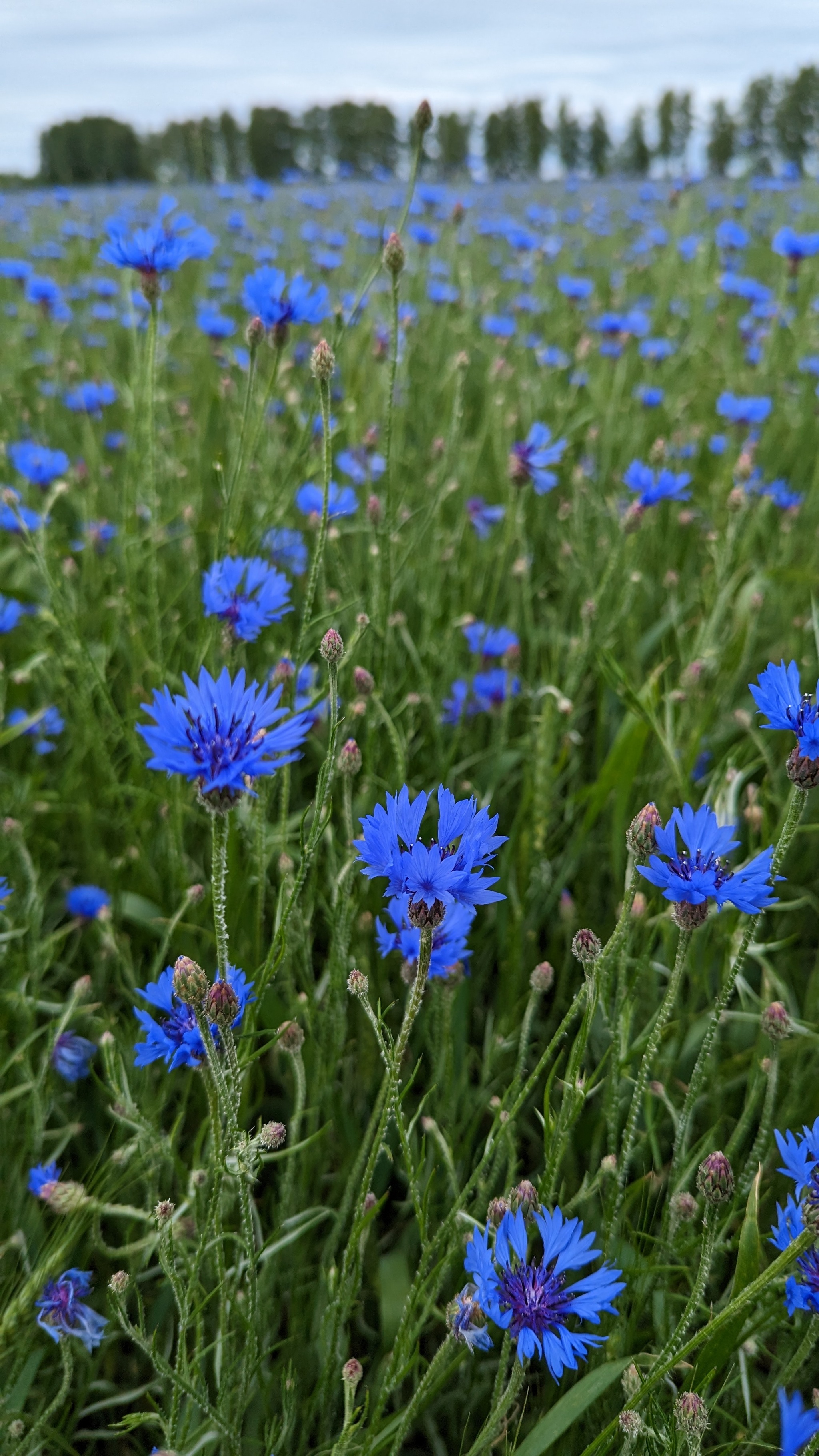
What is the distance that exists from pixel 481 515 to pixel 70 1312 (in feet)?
5.65

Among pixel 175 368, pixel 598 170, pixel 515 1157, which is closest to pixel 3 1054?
pixel 515 1157

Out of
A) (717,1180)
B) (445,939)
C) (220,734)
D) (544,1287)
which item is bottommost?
(544,1287)

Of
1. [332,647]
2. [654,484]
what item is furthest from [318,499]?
[332,647]

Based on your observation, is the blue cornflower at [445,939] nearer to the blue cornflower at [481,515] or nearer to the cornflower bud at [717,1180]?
the cornflower bud at [717,1180]

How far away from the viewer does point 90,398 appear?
2615 millimetres

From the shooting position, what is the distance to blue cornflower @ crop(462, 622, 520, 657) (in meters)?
1.76

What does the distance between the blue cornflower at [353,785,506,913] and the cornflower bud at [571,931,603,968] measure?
12 cm

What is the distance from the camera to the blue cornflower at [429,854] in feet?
2.23

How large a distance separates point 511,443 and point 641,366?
133 centimetres

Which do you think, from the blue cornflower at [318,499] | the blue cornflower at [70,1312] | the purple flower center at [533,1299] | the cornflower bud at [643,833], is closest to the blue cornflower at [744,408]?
the blue cornflower at [318,499]

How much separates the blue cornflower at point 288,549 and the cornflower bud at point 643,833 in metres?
0.97

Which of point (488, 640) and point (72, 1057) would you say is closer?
point (72, 1057)

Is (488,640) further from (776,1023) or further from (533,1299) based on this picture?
(533,1299)

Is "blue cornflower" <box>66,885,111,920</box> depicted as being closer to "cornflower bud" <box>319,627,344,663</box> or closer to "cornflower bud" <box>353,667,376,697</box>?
"cornflower bud" <box>353,667,376,697</box>
